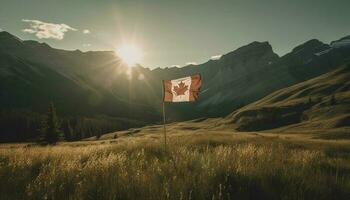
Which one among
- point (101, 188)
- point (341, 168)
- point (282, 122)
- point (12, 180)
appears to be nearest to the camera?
point (101, 188)

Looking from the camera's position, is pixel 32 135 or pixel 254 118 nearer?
pixel 254 118

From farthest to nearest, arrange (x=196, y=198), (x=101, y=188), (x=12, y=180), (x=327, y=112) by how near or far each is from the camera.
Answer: (x=327, y=112), (x=12, y=180), (x=101, y=188), (x=196, y=198)

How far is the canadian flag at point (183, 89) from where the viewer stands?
13.8m

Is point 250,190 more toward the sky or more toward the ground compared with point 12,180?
more toward the ground

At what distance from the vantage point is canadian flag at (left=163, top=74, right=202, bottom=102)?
1384cm

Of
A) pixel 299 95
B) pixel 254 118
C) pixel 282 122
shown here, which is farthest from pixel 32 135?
pixel 299 95

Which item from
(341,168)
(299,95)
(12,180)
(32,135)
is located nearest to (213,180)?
(12,180)

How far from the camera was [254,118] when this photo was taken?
132625mm

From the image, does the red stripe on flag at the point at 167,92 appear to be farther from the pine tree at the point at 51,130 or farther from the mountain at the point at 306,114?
the mountain at the point at 306,114

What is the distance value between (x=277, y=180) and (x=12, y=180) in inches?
208

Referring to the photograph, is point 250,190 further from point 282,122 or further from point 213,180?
point 282,122

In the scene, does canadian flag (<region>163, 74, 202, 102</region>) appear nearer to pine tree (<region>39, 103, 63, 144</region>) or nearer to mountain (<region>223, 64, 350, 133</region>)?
pine tree (<region>39, 103, 63, 144</region>)

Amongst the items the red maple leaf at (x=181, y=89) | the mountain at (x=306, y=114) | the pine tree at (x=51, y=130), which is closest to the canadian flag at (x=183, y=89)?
the red maple leaf at (x=181, y=89)

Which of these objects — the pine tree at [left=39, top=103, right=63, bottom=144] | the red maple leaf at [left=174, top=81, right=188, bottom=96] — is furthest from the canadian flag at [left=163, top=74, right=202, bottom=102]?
the pine tree at [left=39, top=103, right=63, bottom=144]
